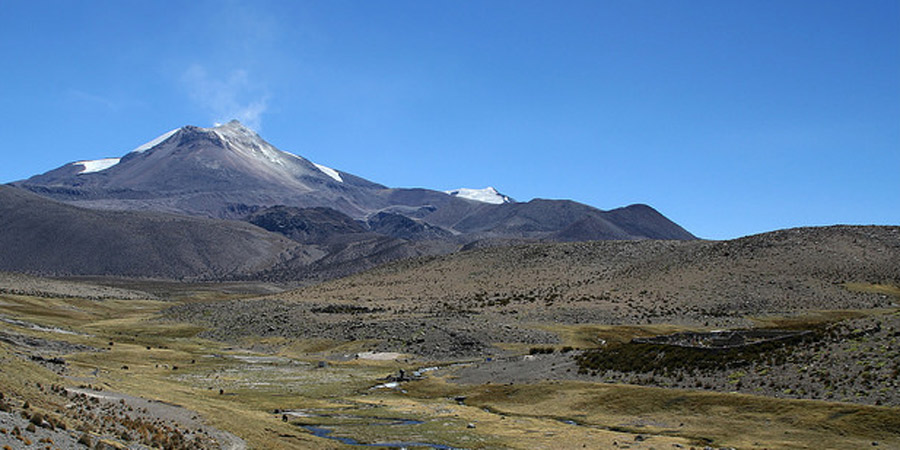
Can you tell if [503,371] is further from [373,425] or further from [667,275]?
[667,275]

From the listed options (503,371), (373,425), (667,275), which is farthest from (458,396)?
(667,275)

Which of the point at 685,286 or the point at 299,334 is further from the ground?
the point at 685,286

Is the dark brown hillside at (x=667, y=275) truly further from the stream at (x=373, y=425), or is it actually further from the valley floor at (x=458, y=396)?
the stream at (x=373, y=425)

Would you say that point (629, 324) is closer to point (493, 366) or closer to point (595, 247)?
point (493, 366)

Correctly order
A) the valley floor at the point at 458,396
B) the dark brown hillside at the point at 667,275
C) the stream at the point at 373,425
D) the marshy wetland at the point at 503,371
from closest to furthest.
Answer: the valley floor at the point at 458,396
the marshy wetland at the point at 503,371
the stream at the point at 373,425
the dark brown hillside at the point at 667,275

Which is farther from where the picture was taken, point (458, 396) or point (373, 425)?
point (458, 396)

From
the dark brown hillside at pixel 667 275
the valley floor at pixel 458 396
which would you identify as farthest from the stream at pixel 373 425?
the dark brown hillside at pixel 667 275

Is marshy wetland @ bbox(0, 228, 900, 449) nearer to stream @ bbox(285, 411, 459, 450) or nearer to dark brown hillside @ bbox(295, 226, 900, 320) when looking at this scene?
stream @ bbox(285, 411, 459, 450)

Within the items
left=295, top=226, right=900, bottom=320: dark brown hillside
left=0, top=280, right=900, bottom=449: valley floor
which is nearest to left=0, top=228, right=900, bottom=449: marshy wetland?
left=0, top=280, right=900, bottom=449: valley floor

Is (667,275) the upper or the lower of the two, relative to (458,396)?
upper

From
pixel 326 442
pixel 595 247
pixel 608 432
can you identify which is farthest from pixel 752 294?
pixel 326 442

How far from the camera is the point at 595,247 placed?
551 feet

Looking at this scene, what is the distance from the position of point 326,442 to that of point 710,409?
20.9 metres

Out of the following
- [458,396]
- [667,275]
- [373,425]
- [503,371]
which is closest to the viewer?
[373,425]
